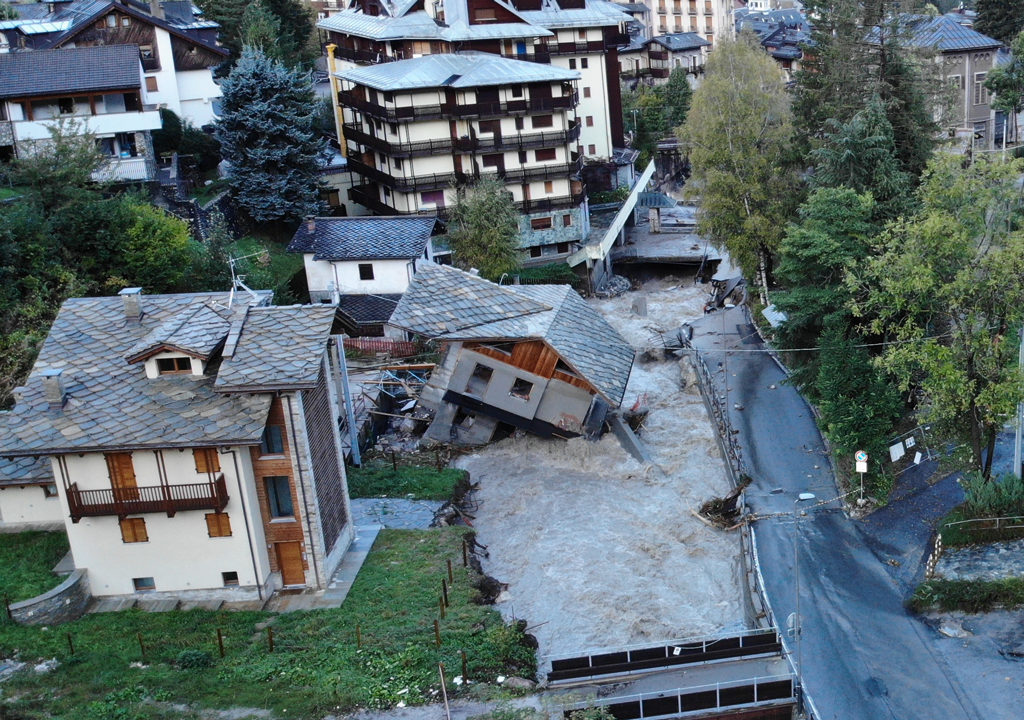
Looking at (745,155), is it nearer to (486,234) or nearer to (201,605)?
(486,234)

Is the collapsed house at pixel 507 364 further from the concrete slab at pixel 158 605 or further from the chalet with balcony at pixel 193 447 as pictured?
the concrete slab at pixel 158 605

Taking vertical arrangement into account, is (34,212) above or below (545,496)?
above

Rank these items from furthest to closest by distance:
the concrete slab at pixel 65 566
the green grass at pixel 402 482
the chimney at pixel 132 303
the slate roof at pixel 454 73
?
the slate roof at pixel 454 73
the green grass at pixel 402 482
the chimney at pixel 132 303
the concrete slab at pixel 65 566

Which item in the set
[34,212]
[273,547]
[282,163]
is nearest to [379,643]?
→ [273,547]

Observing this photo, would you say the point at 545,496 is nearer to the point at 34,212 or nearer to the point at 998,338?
the point at 998,338

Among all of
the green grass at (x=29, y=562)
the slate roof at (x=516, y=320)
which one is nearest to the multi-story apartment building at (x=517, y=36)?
the slate roof at (x=516, y=320)

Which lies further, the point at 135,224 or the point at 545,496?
the point at 135,224

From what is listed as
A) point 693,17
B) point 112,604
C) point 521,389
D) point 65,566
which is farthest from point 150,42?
point 693,17
